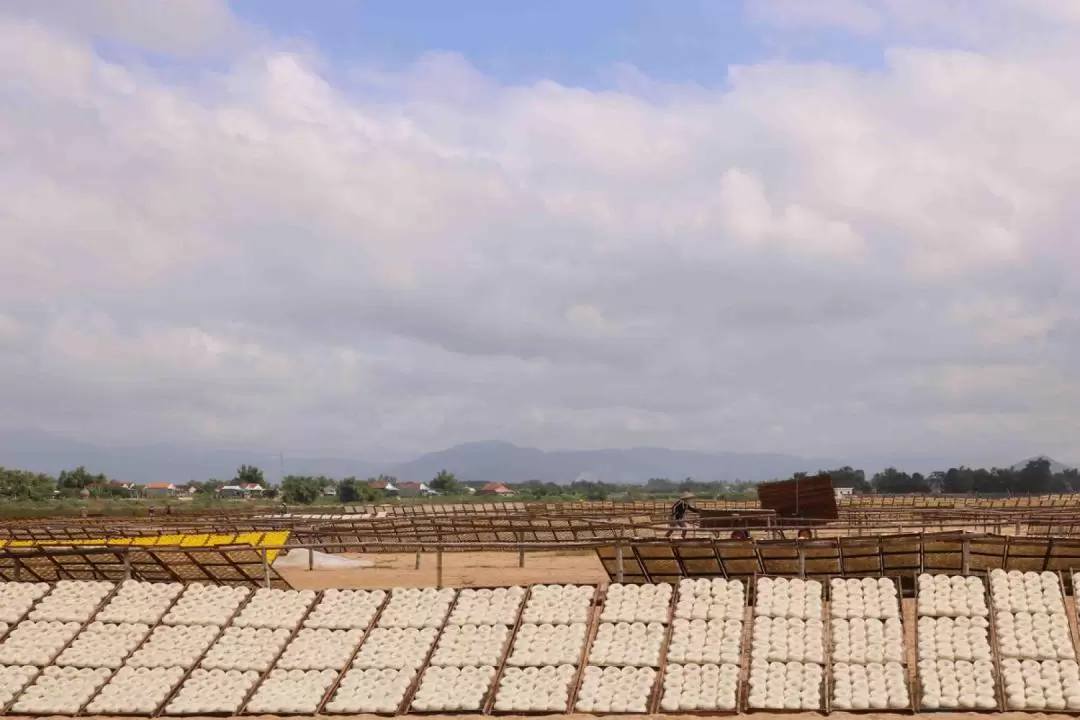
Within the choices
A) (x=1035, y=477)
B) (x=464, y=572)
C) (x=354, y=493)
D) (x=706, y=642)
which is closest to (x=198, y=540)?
(x=464, y=572)

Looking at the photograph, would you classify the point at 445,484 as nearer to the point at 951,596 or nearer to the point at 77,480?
the point at 77,480

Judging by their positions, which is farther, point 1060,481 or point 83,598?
point 1060,481

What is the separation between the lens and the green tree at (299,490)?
85562mm

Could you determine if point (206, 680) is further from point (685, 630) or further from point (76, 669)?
point (685, 630)

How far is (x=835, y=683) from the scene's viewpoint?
1574cm

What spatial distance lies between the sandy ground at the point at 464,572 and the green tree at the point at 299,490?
52.5m

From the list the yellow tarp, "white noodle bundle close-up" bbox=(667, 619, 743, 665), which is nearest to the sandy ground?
the yellow tarp

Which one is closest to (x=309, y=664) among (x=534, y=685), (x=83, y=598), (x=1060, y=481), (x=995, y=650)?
(x=534, y=685)

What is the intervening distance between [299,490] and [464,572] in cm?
5947

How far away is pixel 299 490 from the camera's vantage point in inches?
3430

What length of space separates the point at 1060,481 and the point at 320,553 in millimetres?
125263

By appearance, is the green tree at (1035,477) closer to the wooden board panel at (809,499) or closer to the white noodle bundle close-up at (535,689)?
the wooden board panel at (809,499)

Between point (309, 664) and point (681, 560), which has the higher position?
point (681, 560)

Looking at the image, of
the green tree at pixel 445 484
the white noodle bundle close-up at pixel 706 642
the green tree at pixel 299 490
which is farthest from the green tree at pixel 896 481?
the white noodle bundle close-up at pixel 706 642
